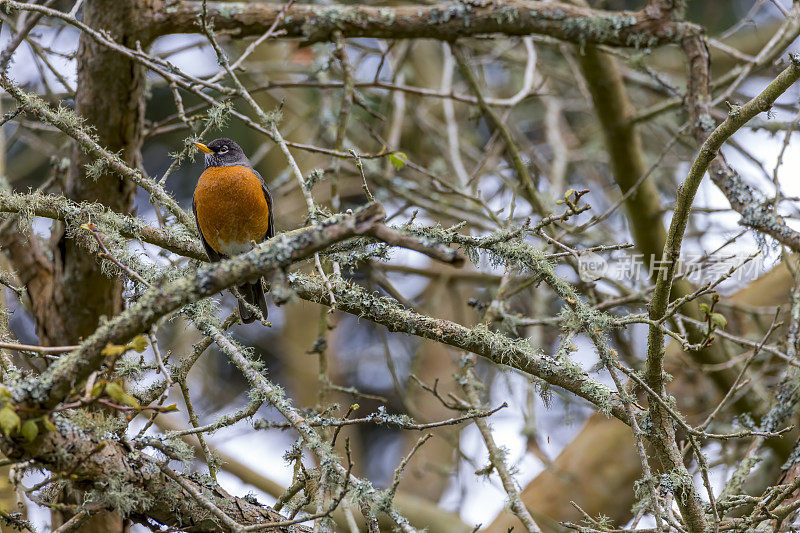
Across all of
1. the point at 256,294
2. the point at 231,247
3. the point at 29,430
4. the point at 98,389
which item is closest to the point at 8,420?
the point at 29,430

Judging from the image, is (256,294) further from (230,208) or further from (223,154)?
(223,154)

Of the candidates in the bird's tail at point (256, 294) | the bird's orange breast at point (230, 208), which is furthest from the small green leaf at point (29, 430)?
the bird's tail at point (256, 294)

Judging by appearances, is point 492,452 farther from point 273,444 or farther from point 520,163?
point 273,444

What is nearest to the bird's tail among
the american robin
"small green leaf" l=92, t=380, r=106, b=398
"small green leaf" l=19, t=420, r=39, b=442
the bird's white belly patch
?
the american robin

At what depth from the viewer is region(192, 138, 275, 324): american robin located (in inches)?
162

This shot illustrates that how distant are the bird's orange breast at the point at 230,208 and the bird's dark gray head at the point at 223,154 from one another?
140mm

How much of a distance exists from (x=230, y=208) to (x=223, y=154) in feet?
1.96

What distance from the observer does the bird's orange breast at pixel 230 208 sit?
4.13m

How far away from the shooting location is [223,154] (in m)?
4.66

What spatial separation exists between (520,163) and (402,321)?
2.33 meters

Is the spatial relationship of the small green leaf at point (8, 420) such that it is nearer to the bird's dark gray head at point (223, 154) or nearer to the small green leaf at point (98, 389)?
the small green leaf at point (98, 389)

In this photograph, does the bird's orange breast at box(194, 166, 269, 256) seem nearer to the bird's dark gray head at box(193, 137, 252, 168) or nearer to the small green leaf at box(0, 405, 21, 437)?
the bird's dark gray head at box(193, 137, 252, 168)

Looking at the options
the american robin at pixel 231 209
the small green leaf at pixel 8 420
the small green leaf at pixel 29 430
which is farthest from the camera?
the american robin at pixel 231 209

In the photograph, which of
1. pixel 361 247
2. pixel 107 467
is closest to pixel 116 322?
pixel 107 467
